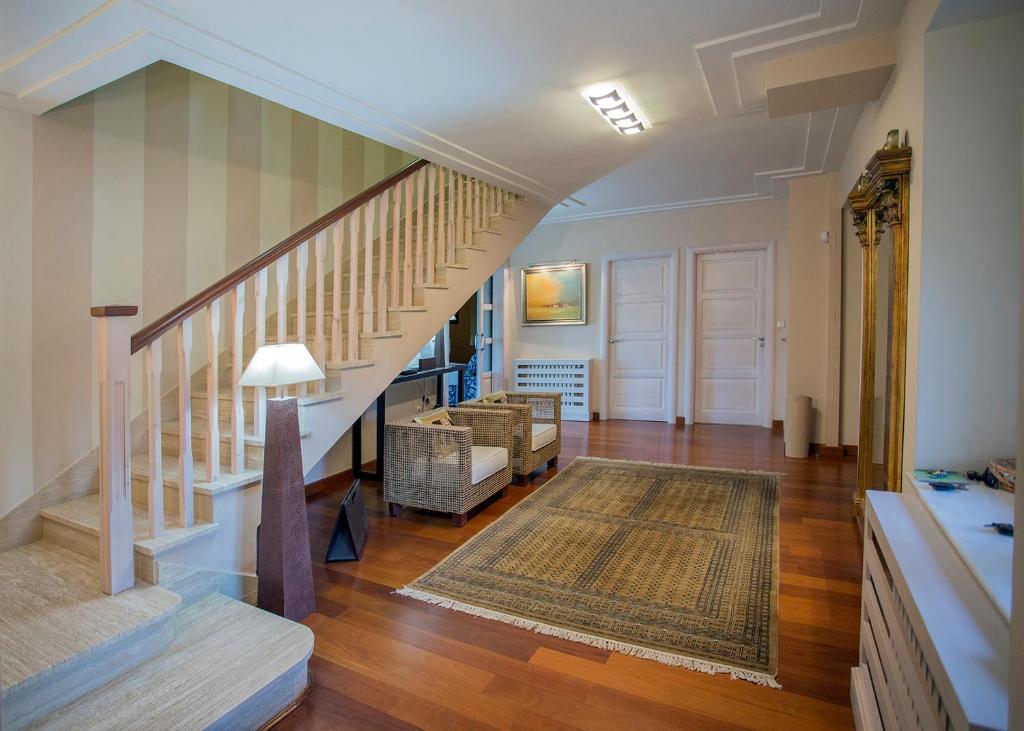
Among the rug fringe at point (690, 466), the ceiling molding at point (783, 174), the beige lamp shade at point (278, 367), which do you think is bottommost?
the rug fringe at point (690, 466)

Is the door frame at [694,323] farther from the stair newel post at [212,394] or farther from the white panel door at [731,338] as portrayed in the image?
the stair newel post at [212,394]

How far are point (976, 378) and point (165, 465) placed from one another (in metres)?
3.55

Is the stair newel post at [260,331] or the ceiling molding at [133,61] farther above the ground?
the ceiling molding at [133,61]

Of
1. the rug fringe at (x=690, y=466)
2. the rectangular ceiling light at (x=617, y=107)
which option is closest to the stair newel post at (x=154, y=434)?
the rectangular ceiling light at (x=617, y=107)

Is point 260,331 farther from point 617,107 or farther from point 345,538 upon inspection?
point 617,107

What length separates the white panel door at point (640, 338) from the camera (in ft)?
22.3

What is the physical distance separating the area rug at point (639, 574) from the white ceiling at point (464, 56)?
97.4 inches

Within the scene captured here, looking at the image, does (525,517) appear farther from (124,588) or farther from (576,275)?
(576,275)

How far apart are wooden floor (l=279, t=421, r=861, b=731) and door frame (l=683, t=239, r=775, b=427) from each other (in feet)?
11.7

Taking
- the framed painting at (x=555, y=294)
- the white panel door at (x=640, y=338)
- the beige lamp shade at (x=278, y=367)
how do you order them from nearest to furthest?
the beige lamp shade at (x=278, y=367)
the white panel door at (x=640, y=338)
the framed painting at (x=555, y=294)

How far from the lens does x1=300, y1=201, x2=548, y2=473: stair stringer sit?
2.83m

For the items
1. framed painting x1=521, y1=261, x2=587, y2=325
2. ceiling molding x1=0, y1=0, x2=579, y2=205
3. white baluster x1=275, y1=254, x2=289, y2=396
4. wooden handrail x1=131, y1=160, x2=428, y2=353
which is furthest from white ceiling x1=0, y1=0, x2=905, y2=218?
framed painting x1=521, y1=261, x2=587, y2=325

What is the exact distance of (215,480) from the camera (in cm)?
231

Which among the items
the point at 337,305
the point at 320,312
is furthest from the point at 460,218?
the point at 320,312
